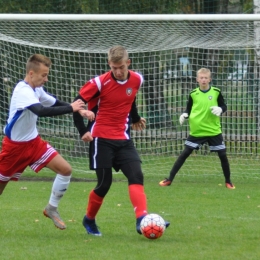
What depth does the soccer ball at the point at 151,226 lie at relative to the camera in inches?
252

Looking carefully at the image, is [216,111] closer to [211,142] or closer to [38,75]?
[211,142]

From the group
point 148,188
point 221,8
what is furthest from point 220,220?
point 221,8

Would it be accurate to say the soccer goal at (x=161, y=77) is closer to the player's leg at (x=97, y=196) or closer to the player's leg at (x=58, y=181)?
the player's leg at (x=58, y=181)

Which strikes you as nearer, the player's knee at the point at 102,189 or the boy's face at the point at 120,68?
the boy's face at the point at 120,68

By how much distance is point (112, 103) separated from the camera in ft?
22.5

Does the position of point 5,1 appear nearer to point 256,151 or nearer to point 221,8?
point 221,8

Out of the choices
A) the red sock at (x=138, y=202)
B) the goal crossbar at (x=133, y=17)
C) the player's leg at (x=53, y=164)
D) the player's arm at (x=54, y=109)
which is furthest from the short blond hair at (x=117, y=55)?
the goal crossbar at (x=133, y=17)

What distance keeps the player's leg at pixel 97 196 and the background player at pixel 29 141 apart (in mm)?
253

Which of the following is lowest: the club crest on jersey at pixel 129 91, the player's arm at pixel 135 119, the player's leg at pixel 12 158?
the player's leg at pixel 12 158

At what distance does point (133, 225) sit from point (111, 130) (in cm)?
122

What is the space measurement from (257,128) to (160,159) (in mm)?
1736

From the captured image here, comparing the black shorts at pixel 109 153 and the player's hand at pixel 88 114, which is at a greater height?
the player's hand at pixel 88 114

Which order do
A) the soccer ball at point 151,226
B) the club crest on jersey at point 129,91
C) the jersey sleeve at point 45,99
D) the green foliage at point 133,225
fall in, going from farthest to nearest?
the jersey sleeve at point 45,99, the club crest on jersey at point 129,91, the soccer ball at point 151,226, the green foliage at point 133,225

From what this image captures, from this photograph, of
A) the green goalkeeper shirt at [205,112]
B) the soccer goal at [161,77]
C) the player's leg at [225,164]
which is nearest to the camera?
the player's leg at [225,164]
